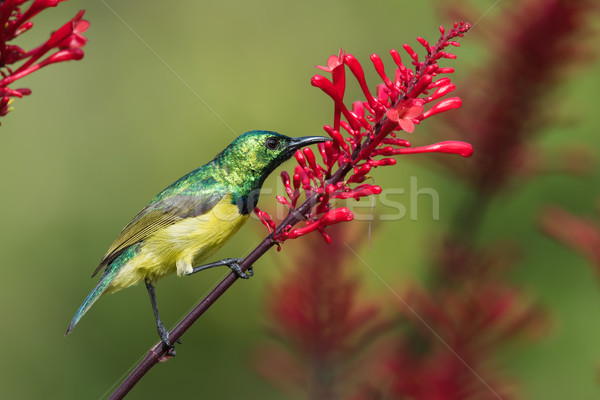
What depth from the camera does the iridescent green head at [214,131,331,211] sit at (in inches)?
129

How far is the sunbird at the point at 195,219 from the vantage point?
328 centimetres

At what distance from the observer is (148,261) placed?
11.1 feet

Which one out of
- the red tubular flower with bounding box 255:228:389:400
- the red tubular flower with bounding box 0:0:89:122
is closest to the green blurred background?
the red tubular flower with bounding box 255:228:389:400

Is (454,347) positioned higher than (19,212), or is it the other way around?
(19,212)

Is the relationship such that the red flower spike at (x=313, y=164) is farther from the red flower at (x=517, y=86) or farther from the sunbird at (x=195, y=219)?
the sunbird at (x=195, y=219)

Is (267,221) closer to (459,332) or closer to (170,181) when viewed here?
(459,332)

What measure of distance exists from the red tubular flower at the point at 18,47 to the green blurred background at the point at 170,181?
265 cm

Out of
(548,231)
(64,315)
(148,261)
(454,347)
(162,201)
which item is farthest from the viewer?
(64,315)

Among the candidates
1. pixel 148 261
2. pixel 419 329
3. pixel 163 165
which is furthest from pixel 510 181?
pixel 163 165

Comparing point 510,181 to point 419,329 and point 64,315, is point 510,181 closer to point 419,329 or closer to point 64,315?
point 419,329

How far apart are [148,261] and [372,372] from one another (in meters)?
1.27

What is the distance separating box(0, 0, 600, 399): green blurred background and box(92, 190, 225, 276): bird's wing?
0.96 meters

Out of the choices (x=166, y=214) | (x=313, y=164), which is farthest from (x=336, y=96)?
(x=166, y=214)

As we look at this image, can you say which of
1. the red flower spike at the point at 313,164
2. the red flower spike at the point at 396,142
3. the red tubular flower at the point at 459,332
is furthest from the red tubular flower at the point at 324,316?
the red flower spike at the point at 396,142
